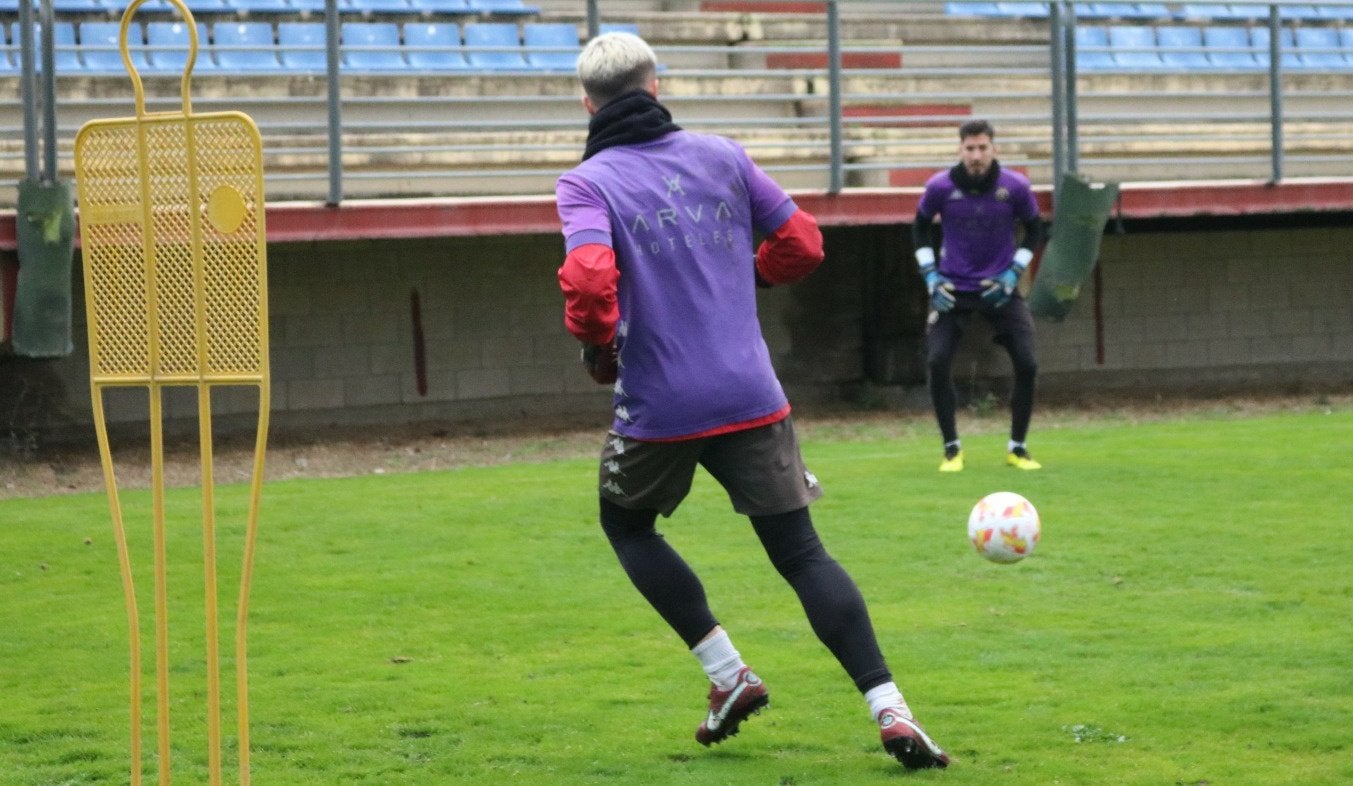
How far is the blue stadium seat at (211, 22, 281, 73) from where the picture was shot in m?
14.7

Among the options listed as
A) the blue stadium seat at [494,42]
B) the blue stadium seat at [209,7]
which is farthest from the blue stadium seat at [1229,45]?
the blue stadium seat at [209,7]

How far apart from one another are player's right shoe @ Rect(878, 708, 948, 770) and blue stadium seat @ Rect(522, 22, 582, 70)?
37.8ft

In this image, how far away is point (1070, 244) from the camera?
49.6 ft

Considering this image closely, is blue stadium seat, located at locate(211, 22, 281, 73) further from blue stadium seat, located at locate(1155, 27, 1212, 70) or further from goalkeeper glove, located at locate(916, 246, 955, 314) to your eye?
blue stadium seat, located at locate(1155, 27, 1212, 70)

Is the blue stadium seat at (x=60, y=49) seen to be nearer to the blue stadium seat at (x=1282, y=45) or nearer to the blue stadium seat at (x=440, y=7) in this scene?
the blue stadium seat at (x=440, y=7)

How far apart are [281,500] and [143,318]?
720 cm

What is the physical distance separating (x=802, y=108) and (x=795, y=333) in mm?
2058

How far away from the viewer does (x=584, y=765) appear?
5.27 metres

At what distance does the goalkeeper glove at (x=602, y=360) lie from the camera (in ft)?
16.6

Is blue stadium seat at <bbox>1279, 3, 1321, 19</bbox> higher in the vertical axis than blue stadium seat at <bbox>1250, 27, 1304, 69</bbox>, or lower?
higher

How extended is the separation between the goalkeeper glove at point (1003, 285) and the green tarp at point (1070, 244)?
3.55m

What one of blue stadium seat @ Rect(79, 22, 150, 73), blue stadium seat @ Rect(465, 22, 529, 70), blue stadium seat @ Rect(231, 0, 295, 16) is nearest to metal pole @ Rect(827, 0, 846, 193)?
blue stadium seat @ Rect(465, 22, 529, 70)

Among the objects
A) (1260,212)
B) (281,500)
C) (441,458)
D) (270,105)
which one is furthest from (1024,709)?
(1260,212)

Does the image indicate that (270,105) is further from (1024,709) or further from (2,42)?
(1024,709)
